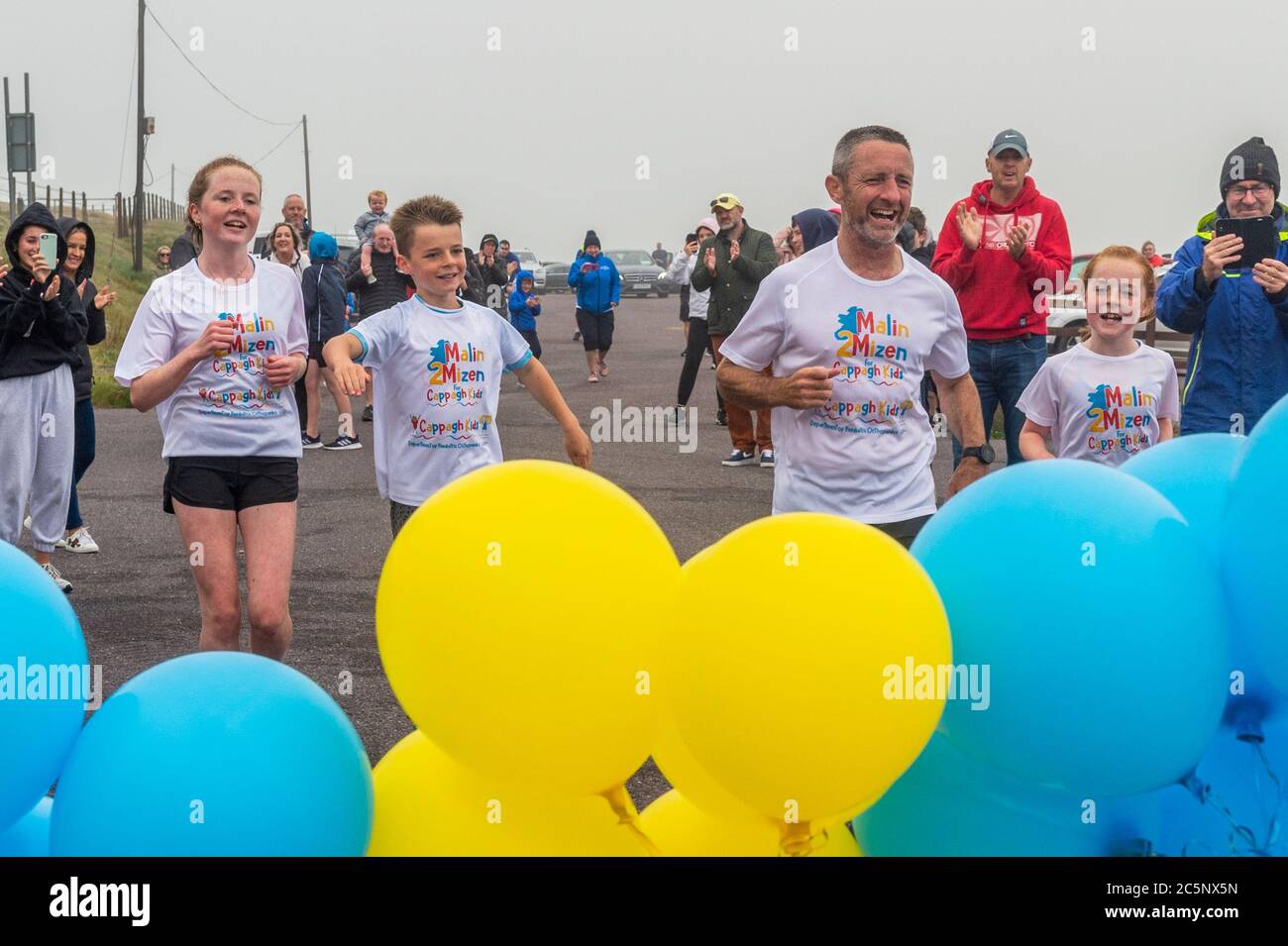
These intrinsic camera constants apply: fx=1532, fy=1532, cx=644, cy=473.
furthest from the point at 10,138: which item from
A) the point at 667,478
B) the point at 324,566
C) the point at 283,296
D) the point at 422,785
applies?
the point at 422,785

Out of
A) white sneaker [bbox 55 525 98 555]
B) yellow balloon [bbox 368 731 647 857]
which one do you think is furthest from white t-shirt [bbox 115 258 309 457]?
white sneaker [bbox 55 525 98 555]

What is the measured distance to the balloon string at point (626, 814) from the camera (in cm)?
275

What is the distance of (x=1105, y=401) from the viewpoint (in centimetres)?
523

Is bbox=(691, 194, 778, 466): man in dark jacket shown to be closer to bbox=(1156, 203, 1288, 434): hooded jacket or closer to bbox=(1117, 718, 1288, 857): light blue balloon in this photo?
bbox=(1156, 203, 1288, 434): hooded jacket

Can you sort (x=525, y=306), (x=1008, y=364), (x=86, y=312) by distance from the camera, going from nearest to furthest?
(x=1008, y=364) → (x=86, y=312) → (x=525, y=306)

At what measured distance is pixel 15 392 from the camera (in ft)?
23.5

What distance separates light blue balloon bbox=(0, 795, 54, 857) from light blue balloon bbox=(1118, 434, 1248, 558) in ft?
7.44

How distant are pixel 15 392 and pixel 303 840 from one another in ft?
17.1

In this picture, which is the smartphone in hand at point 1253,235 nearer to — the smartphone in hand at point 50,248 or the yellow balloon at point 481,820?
the yellow balloon at point 481,820

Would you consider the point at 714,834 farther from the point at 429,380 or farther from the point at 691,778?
the point at 429,380

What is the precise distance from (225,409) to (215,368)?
131mm

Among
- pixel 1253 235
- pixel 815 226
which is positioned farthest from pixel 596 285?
pixel 1253 235

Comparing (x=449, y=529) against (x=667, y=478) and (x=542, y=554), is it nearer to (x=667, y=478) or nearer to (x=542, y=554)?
(x=542, y=554)

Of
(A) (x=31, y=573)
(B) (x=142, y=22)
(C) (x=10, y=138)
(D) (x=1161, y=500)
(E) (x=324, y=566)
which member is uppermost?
(B) (x=142, y=22)
